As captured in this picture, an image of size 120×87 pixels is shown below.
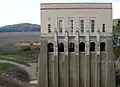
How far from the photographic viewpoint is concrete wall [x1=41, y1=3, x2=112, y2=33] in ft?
60.7

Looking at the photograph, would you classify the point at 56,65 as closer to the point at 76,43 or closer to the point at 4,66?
the point at 76,43

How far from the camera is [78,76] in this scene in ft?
60.8

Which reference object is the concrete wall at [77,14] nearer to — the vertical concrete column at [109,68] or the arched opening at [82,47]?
the vertical concrete column at [109,68]

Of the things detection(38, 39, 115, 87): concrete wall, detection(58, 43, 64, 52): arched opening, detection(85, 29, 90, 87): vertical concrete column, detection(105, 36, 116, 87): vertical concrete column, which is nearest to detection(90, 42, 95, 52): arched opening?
detection(38, 39, 115, 87): concrete wall

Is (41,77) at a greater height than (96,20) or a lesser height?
lesser

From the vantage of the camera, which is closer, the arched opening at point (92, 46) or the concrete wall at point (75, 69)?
the concrete wall at point (75, 69)

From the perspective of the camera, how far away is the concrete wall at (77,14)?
18516 millimetres

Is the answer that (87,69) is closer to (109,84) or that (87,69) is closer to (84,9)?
(109,84)

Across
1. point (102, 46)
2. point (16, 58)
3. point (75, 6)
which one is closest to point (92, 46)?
point (102, 46)

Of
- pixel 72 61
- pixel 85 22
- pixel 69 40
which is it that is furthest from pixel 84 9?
pixel 72 61

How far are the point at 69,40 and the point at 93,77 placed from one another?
107 inches

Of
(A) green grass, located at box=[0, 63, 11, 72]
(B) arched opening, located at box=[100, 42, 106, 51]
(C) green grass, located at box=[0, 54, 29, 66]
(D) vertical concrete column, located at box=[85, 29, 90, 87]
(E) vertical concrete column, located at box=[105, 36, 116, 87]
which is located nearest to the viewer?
(E) vertical concrete column, located at box=[105, 36, 116, 87]

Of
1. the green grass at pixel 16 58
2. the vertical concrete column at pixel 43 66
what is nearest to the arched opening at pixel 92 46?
the vertical concrete column at pixel 43 66

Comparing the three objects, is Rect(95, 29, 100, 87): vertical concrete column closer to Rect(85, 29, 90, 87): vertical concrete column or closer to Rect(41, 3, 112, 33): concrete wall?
Rect(85, 29, 90, 87): vertical concrete column
